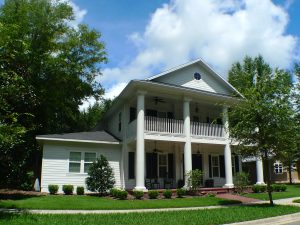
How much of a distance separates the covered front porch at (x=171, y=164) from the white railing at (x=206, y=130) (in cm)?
131

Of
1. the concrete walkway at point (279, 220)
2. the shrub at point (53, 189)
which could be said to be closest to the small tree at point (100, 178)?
the shrub at point (53, 189)

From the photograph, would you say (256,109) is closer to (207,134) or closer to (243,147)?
(243,147)

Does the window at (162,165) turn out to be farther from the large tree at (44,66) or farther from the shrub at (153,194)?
the large tree at (44,66)

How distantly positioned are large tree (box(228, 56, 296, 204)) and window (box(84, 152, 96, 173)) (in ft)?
32.3

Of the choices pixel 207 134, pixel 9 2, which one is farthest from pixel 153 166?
pixel 9 2

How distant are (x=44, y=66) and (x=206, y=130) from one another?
13.1m

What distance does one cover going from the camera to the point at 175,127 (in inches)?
813

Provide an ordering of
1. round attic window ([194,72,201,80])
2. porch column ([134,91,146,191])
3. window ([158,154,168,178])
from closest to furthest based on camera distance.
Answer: porch column ([134,91,146,191])
window ([158,154,168,178])
round attic window ([194,72,201,80])

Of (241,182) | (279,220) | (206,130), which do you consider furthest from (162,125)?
(279,220)

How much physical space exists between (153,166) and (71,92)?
10.6 m

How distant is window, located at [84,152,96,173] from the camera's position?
20844mm

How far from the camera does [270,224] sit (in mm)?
10547

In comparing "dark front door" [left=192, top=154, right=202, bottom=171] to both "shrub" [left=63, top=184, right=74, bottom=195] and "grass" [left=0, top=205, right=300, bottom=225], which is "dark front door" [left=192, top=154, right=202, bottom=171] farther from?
"grass" [left=0, top=205, right=300, bottom=225]

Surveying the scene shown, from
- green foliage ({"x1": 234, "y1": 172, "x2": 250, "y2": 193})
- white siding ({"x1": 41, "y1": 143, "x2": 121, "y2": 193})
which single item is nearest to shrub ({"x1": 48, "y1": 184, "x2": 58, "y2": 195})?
white siding ({"x1": 41, "y1": 143, "x2": 121, "y2": 193})
